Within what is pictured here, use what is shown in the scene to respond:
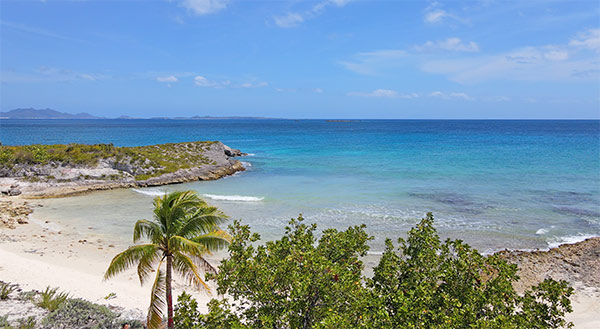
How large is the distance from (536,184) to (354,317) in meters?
41.3

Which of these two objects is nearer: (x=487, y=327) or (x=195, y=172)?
(x=487, y=327)

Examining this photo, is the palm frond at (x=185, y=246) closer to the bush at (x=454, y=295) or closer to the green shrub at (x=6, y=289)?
the bush at (x=454, y=295)

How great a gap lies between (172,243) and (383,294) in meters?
6.99

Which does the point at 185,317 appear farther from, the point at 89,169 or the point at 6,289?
the point at 89,169

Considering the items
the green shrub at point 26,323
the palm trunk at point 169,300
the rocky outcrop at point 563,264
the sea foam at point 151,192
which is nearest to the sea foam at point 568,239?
the rocky outcrop at point 563,264

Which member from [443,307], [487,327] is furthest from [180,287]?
[487,327]

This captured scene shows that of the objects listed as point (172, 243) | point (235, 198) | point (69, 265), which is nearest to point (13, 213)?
point (69, 265)

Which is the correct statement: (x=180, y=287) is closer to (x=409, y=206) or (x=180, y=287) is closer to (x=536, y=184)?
(x=409, y=206)

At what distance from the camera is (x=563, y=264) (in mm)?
20312

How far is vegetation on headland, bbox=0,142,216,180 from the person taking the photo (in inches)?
1588

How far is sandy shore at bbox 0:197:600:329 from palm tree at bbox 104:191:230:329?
3.75 m

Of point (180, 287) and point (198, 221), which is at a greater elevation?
point (198, 221)

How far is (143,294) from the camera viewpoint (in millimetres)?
17062

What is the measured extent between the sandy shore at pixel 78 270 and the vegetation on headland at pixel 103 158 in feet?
60.8
